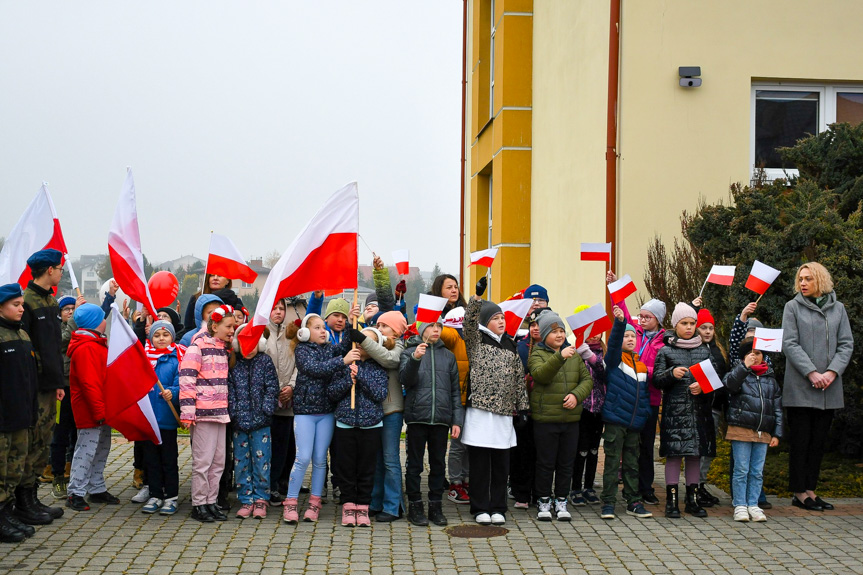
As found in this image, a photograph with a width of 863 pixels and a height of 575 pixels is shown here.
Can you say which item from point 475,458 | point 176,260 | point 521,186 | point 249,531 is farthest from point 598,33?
point 249,531

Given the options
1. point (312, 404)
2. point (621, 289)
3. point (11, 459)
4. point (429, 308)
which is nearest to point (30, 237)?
point (11, 459)

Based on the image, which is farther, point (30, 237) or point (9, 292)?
point (30, 237)

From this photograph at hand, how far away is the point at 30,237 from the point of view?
27.2 ft

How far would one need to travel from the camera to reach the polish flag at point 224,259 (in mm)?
8609

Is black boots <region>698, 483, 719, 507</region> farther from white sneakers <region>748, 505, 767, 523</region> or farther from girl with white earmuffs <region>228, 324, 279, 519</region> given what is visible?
girl with white earmuffs <region>228, 324, 279, 519</region>

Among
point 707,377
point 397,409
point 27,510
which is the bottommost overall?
point 27,510

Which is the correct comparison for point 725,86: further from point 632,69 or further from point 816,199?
point 816,199

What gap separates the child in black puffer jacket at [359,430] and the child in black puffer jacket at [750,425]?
2.86 meters

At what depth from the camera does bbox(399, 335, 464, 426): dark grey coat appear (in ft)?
23.6

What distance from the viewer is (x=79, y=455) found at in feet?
25.1

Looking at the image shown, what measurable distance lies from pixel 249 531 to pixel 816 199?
5.85 metres

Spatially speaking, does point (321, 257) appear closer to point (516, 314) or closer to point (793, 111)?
point (516, 314)

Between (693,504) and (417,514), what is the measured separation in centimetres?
230

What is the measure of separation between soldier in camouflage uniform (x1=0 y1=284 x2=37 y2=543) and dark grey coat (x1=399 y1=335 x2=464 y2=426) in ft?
8.95
